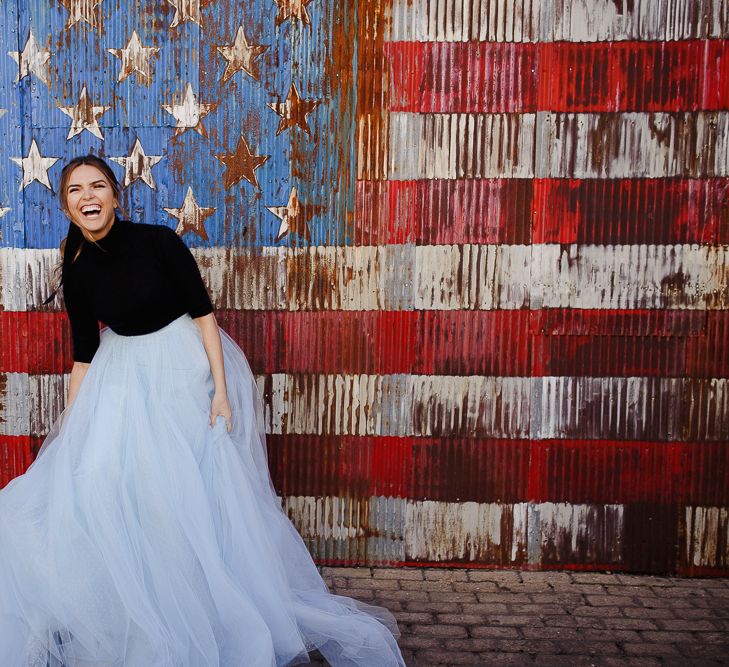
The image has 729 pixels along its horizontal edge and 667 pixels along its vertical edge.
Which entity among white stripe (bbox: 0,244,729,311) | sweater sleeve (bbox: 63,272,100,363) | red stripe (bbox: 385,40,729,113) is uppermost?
red stripe (bbox: 385,40,729,113)

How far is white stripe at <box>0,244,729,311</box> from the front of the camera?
13.4ft

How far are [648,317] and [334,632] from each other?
2.44m

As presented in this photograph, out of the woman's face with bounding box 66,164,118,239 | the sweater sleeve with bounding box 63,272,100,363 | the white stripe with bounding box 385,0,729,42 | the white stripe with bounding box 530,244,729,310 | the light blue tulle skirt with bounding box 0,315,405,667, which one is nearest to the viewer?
the light blue tulle skirt with bounding box 0,315,405,667

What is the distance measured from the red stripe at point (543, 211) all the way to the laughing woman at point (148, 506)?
1321mm

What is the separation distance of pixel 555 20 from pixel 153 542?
340 cm

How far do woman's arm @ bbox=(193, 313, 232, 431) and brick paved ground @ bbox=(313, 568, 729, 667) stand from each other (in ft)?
4.03

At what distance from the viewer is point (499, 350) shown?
4.18 metres

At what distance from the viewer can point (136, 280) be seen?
3176 millimetres

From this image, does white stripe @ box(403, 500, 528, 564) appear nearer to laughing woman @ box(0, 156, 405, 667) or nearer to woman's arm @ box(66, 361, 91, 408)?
laughing woman @ box(0, 156, 405, 667)

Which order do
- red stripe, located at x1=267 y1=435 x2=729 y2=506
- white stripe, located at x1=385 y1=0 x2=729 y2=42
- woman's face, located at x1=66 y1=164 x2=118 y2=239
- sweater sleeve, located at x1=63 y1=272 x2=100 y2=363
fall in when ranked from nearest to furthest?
woman's face, located at x1=66 y1=164 x2=118 y2=239 < sweater sleeve, located at x1=63 y1=272 x2=100 y2=363 < white stripe, located at x1=385 y1=0 x2=729 y2=42 < red stripe, located at x1=267 y1=435 x2=729 y2=506

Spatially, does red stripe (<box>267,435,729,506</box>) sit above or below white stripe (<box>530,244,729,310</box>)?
below

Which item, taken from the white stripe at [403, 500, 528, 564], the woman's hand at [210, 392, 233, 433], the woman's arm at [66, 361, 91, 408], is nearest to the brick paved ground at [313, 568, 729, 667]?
the white stripe at [403, 500, 528, 564]

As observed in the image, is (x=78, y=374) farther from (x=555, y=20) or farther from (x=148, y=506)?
(x=555, y=20)

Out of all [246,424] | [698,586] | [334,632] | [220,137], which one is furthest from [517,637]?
[220,137]
